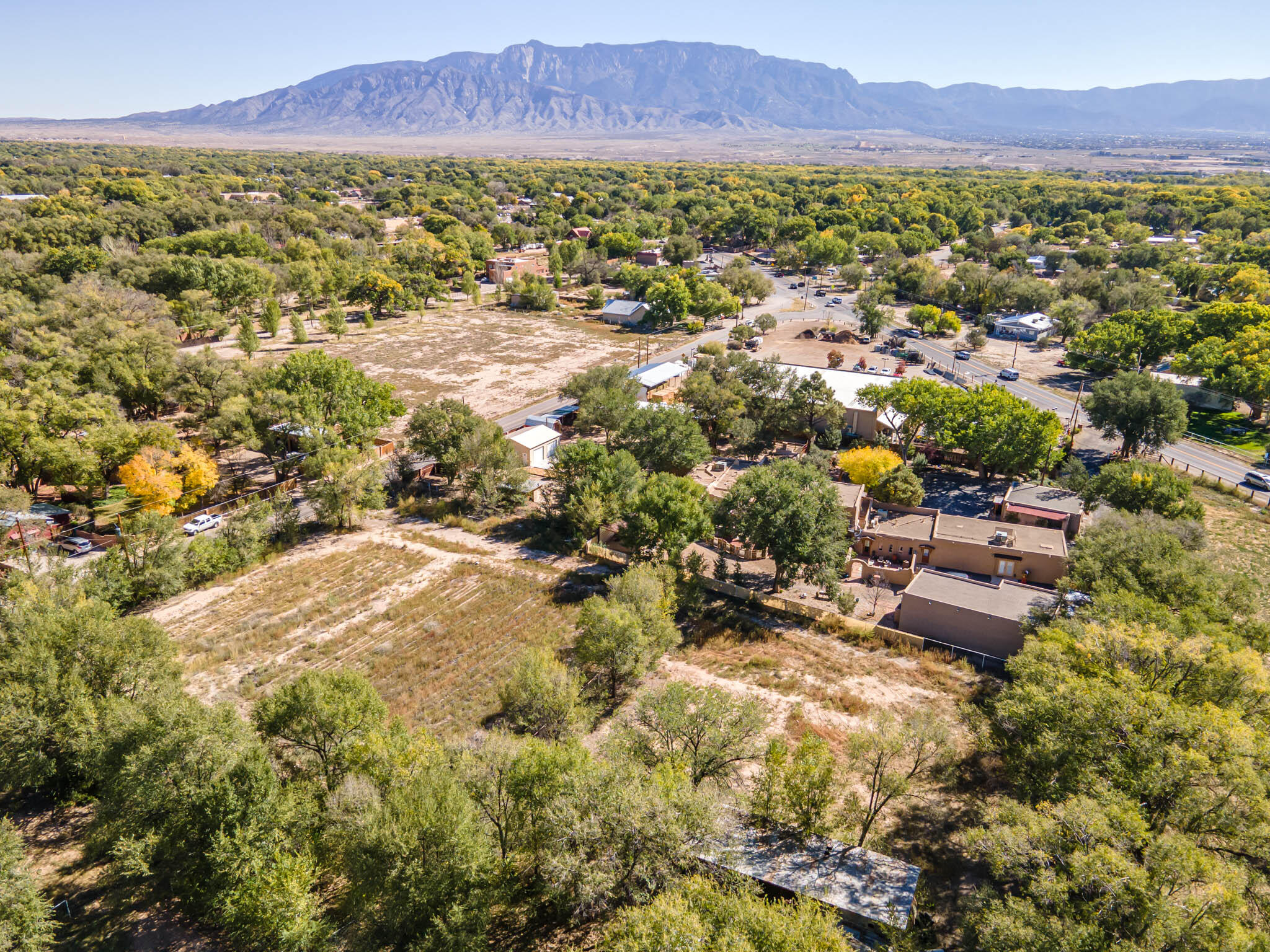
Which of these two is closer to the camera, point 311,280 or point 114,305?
point 114,305

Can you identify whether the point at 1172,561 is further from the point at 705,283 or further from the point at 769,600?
the point at 705,283

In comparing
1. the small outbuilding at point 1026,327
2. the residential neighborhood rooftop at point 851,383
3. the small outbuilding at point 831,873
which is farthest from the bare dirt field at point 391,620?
the small outbuilding at point 1026,327

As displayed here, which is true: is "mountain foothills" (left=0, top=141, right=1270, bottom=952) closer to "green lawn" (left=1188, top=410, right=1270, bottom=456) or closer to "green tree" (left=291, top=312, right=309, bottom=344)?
"green lawn" (left=1188, top=410, right=1270, bottom=456)

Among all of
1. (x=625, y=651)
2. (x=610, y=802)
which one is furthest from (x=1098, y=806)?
(x=625, y=651)

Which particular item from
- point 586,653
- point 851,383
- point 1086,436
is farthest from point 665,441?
point 1086,436

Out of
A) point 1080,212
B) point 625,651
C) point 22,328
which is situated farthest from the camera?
point 1080,212

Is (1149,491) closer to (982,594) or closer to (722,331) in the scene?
(982,594)

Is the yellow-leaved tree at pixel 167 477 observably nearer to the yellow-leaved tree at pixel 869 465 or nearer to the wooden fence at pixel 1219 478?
the yellow-leaved tree at pixel 869 465
